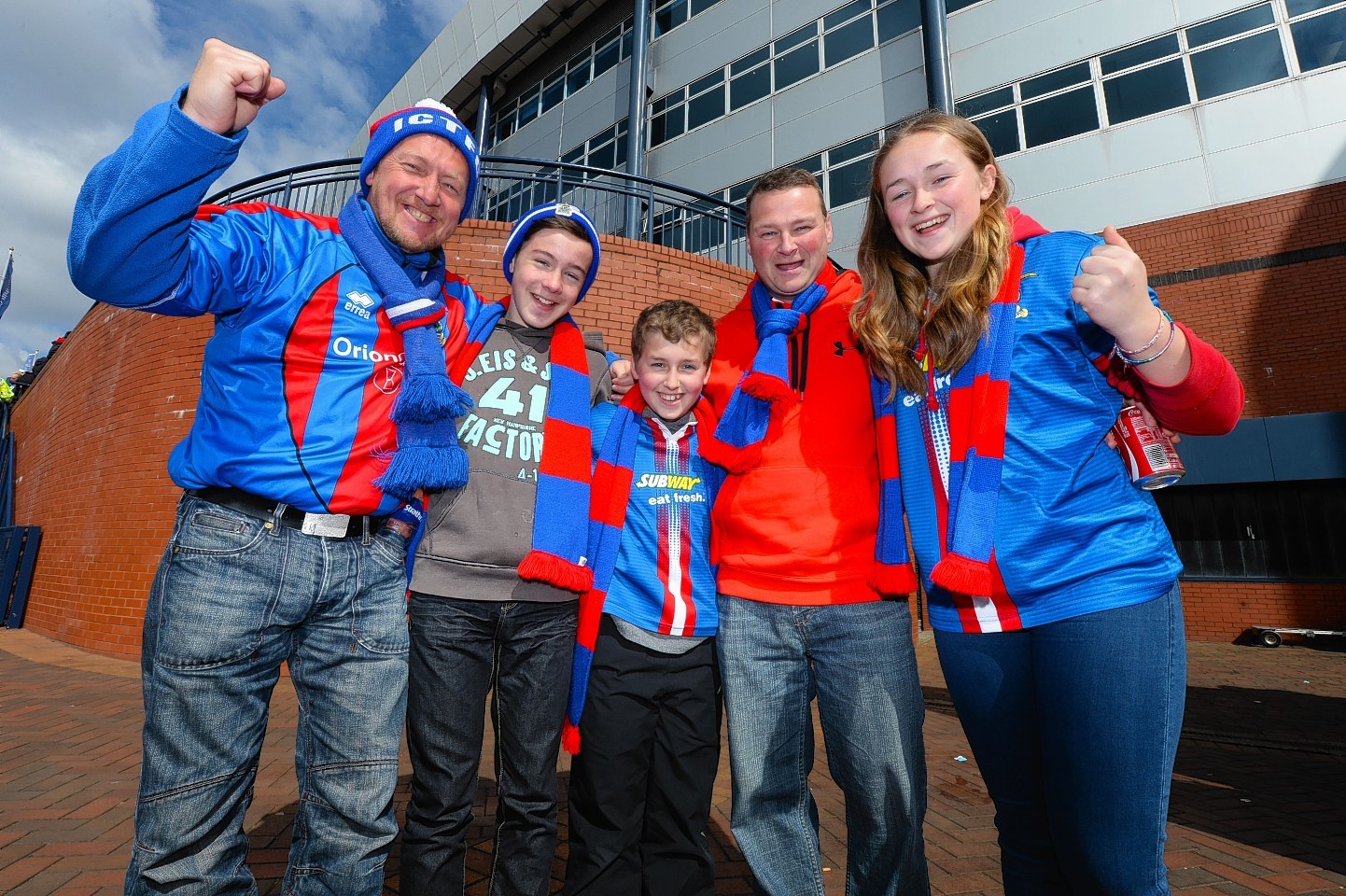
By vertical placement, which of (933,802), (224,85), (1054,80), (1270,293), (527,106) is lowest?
(933,802)

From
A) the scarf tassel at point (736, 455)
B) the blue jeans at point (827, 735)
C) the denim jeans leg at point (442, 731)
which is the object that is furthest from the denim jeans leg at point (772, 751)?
the denim jeans leg at point (442, 731)

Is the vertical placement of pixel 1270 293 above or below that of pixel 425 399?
above

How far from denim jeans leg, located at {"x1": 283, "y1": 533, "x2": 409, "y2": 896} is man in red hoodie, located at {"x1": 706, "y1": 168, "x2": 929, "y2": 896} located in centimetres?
93

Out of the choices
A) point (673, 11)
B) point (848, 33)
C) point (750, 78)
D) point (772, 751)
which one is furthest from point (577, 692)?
point (673, 11)

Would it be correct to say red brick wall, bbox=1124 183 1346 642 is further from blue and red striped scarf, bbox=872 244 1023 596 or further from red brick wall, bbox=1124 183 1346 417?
blue and red striped scarf, bbox=872 244 1023 596

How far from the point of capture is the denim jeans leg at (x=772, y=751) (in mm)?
1850

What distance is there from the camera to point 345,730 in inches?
63.8

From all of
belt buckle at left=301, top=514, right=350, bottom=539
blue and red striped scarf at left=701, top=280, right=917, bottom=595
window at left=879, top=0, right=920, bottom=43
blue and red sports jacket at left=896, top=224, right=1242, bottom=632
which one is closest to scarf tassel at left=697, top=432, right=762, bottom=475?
blue and red striped scarf at left=701, top=280, right=917, bottom=595

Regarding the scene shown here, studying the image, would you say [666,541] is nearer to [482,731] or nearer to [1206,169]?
[482,731]

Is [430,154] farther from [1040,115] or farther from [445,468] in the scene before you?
[1040,115]

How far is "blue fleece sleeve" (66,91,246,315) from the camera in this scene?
1.25 m

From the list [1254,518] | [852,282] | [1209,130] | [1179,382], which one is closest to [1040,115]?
[1209,130]

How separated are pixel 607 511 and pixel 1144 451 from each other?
152 centimetres

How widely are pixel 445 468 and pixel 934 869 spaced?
2.60 metres
